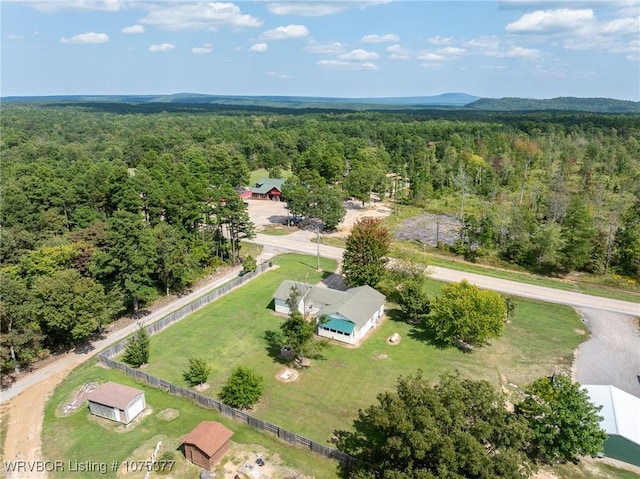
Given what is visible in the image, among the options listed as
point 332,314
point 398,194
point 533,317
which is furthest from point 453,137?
point 332,314

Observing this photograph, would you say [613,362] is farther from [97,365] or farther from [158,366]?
[97,365]

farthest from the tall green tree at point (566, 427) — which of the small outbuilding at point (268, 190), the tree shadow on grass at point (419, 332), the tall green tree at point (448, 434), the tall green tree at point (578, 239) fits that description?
the small outbuilding at point (268, 190)

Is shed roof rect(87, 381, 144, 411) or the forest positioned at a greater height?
the forest

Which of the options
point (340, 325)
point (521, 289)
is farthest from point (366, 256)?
point (521, 289)

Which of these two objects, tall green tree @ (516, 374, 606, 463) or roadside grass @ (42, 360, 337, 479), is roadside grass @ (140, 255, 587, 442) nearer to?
roadside grass @ (42, 360, 337, 479)

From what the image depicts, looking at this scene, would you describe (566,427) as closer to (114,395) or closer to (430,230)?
(114,395)

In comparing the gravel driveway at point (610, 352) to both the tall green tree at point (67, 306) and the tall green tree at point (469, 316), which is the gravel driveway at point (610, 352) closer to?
the tall green tree at point (469, 316)

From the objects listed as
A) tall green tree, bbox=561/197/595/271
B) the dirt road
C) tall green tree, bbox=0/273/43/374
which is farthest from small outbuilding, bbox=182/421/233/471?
tall green tree, bbox=561/197/595/271

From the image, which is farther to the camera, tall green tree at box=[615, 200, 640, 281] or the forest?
tall green tree at box=[615, 200, 640, 281]
